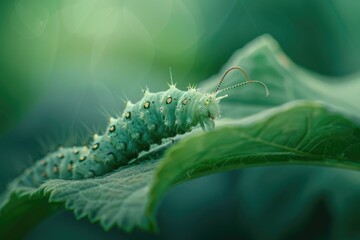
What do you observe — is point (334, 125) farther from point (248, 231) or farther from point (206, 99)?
point (248, 231)

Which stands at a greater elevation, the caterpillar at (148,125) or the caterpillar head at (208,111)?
the caterpillar at (148,125)

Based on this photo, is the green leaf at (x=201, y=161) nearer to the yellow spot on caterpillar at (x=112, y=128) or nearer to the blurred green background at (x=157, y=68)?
the yellow spot on caterpillar at (x=112, y=128)

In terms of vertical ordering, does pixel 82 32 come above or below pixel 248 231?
above

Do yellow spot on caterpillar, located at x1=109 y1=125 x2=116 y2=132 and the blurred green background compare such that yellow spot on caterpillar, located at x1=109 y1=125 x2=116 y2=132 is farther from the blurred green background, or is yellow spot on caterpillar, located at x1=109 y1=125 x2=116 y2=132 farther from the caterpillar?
the blurred green background

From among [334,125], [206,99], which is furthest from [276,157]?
[206,99]

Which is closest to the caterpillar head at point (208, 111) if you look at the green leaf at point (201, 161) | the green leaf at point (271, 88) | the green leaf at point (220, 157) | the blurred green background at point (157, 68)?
the green leaf at point (271, 88)

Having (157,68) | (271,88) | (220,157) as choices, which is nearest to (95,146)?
(271,88)
